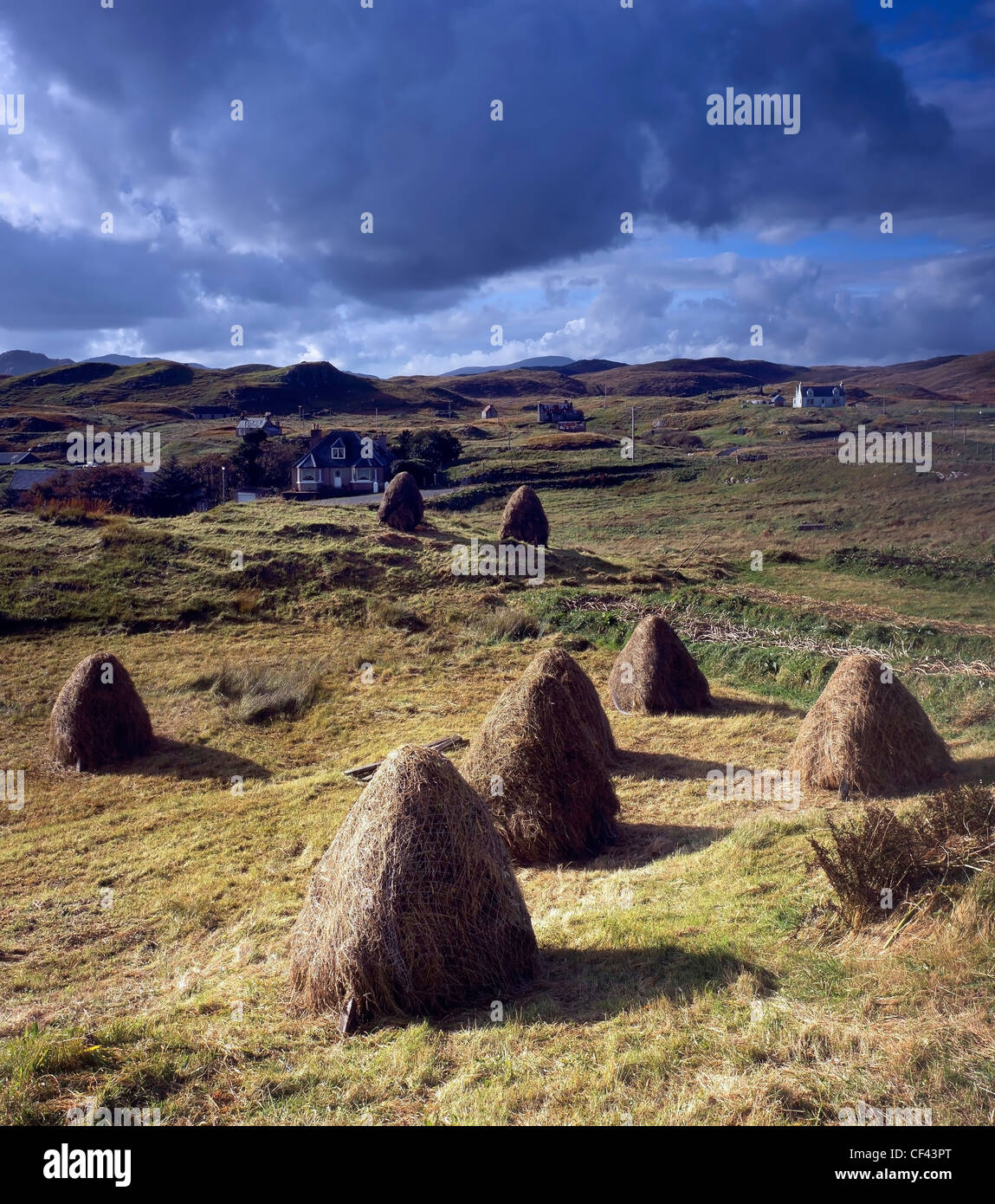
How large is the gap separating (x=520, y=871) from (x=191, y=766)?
7.36 metres

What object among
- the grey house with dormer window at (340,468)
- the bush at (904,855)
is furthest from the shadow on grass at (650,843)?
the grey house with dormer window at (340,468)

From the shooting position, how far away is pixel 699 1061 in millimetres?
4465

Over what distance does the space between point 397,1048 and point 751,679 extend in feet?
42.5

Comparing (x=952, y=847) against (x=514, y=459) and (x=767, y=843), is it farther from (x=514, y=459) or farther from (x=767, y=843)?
(x=514, y=459)

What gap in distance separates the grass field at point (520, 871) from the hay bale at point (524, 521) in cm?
370

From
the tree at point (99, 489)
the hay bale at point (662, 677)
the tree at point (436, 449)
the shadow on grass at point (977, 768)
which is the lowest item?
the shadow on grass at point (977, 768)

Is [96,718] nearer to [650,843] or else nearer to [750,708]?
[650,843]

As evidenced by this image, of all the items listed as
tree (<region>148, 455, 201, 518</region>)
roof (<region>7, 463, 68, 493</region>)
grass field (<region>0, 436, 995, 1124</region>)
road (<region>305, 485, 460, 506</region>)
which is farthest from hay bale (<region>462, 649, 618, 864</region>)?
roof (<region>7, 463, 68, 493</region>)

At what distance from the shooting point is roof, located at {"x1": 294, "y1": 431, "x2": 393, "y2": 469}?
57031 millimetres

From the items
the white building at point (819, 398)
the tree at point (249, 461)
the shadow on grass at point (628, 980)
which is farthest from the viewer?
the white building at point (819, 398)

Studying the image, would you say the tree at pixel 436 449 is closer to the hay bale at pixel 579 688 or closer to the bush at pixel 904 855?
the hay bale at pixel 579 688

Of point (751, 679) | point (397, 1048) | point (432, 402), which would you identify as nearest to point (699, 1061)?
point (397, 1048)

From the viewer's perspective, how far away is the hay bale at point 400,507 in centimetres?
3409

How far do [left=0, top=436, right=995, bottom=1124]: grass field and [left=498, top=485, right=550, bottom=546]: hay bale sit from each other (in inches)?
146
